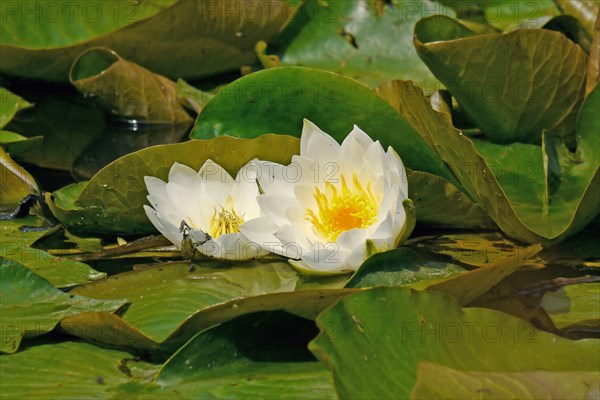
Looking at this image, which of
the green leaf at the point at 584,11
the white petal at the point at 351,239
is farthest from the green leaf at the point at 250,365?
the green leaf at the point at 584,11

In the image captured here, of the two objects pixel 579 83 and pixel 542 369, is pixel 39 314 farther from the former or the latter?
pixel 579 83

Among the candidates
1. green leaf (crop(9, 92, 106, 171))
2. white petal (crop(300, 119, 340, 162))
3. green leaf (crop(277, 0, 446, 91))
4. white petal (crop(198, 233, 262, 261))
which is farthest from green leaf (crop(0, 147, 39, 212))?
green leaf (crop(277, 0, 446, 91))

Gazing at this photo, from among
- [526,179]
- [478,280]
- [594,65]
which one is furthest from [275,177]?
[594,65]

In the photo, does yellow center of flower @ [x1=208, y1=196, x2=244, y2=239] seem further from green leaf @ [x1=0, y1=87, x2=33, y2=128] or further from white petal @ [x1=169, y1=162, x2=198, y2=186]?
green leaf @ [x1=0, y1=87, x2=33, y2=128]

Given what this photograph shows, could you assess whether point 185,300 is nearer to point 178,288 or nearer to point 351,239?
point 178,288

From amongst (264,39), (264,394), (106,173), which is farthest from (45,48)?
(264,394)

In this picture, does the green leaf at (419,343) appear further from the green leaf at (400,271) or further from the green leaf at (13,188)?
the green leaf at (13,188)
